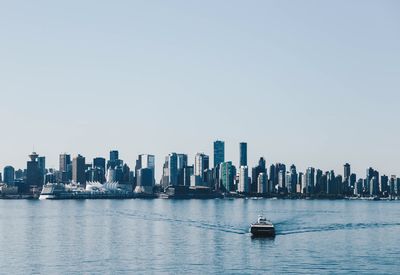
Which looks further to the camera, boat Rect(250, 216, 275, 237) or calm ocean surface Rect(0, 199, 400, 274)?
boat Rect(250, 216, 275, 237)

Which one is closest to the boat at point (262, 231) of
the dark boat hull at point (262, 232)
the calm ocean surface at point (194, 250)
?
the dark boat hull at point (262, 232)

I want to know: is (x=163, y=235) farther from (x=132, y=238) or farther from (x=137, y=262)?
(x=137, y=262)

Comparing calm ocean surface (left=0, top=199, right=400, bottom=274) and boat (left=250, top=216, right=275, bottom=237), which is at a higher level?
boat (left=250, top=216, right=275, bottom=237)

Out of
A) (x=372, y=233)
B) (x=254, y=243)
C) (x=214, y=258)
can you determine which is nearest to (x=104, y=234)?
(x=254, y=243)

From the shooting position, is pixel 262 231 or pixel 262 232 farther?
pixel 262 231

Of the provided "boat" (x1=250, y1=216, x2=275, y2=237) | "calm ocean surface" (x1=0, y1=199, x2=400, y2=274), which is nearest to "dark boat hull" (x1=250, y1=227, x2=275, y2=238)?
"boat" (x1=250, y1=216, x2=275, y2=237)

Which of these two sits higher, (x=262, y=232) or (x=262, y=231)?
(x=262, y=231)

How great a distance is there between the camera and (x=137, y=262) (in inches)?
3748

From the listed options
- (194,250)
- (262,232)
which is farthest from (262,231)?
(194,250)

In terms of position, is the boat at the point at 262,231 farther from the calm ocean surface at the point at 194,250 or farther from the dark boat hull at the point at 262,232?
the calm ocean surface at the point at 194,250

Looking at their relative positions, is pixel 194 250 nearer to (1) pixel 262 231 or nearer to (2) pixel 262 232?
(2) pixel 262 232

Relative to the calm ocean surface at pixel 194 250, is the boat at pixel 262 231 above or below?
above

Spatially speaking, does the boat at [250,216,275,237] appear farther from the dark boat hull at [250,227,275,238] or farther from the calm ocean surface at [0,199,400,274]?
the calm ocean surface at [0,199,400,274]

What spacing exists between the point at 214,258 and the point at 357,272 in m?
20.9
